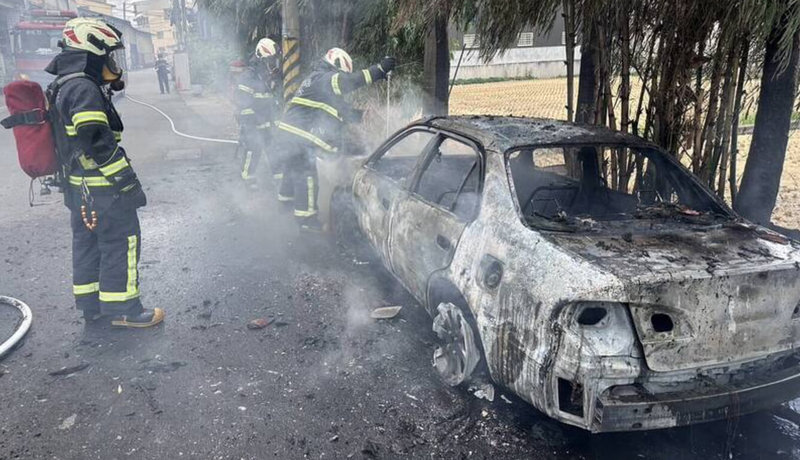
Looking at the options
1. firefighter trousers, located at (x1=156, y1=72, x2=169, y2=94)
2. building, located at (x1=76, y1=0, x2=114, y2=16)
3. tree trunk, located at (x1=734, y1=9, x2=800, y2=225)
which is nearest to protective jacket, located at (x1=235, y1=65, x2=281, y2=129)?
tree trunk, located at (x1=734, y1=9, x2=800, y2=225)

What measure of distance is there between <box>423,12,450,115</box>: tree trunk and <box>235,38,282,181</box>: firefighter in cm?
221

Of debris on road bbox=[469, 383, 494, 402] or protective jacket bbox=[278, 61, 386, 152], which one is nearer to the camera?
debris on road bbox=[469, 383, 494, 402]

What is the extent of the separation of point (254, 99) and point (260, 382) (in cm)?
549

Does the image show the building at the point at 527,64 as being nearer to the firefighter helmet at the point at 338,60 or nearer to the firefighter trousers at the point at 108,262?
the firefighter helmet at the point at 338,60

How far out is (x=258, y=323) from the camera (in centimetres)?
422

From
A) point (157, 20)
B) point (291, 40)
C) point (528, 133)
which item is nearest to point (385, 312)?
point (528, 133)

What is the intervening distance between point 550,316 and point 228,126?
14589 mm

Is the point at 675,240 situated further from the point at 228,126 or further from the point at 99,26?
the point at 228,126

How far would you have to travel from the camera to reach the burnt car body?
8.09 ft

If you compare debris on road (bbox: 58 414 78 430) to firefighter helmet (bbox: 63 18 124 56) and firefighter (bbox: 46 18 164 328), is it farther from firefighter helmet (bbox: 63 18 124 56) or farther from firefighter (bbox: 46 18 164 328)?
firefighter helmet (bbox: 63 18 124 56)

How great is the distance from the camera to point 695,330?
250 centimetres

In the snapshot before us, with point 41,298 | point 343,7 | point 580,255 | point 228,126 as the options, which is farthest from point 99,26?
point 228,126

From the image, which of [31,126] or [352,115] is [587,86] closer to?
[352,115]

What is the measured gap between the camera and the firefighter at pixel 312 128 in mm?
6047
